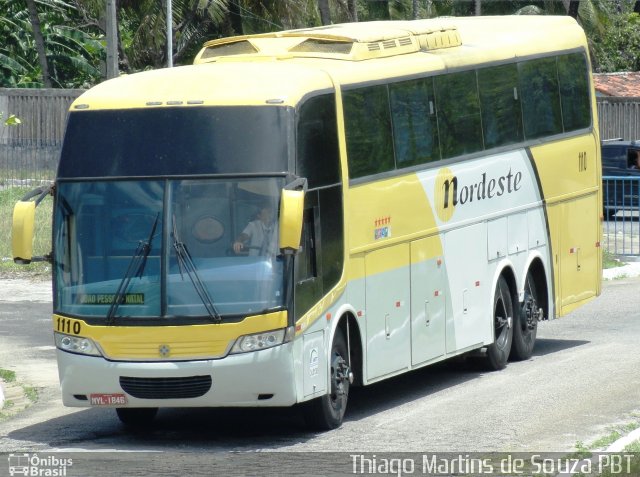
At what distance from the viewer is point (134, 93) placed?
1210 centimetres

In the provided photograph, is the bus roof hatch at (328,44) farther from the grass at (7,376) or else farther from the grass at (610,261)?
the grass at (610,261)

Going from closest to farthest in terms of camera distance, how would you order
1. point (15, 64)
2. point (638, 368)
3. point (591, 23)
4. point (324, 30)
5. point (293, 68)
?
point (293, 68) < point (324, 30) < point (638, 368) < point (15, 64) < point (591, 23)

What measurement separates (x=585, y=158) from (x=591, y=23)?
137 ft

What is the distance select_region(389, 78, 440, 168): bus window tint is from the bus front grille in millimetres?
3448

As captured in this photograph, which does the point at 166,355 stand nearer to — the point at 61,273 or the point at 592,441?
the point at 61,273

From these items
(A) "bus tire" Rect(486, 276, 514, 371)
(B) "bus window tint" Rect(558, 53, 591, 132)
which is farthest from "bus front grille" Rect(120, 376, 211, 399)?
(B) "bus window tint" Rect(558, 53, 591, 132)

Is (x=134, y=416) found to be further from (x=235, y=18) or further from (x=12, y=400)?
(x=235, y=18)

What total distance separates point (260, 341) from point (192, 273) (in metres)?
0.75

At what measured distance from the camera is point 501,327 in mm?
16406

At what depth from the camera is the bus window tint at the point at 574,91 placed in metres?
17.8

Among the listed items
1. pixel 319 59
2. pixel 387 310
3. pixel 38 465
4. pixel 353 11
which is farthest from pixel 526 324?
pixel 353 11

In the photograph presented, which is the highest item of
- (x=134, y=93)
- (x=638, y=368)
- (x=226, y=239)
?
(x=134, y=93)

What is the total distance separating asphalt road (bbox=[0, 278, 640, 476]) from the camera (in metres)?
11.3

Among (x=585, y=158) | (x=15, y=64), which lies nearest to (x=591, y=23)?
(x=15, y=64)
